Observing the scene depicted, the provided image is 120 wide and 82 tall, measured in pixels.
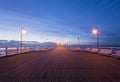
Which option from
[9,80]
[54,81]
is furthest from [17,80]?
[54,81]

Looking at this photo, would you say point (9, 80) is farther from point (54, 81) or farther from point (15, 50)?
point (15, 50)

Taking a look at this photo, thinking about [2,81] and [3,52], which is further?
[3,52]

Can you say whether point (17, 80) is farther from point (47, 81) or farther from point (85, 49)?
point (85, 49)

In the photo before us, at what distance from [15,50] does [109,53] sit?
45.5ft

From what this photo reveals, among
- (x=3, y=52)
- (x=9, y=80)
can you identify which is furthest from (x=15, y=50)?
(x=9, y=80)

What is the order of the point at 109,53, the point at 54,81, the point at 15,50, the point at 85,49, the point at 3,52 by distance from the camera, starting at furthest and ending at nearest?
1. the point at 85,49
2. the point at 15,50
3. the point at 109,53
4. the point at 3,52
5. the point at 54,81

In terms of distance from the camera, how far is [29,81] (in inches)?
328

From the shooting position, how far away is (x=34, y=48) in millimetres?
45062

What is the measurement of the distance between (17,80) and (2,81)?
67 centimetres

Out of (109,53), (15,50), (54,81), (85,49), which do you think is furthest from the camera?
(85,49)

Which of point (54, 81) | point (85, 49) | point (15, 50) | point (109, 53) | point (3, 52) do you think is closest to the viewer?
point (54, 81)

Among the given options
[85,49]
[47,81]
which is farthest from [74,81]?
[85,49]

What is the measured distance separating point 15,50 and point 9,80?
20.2 metres

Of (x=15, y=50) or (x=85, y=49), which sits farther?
(x=85, y=49)
